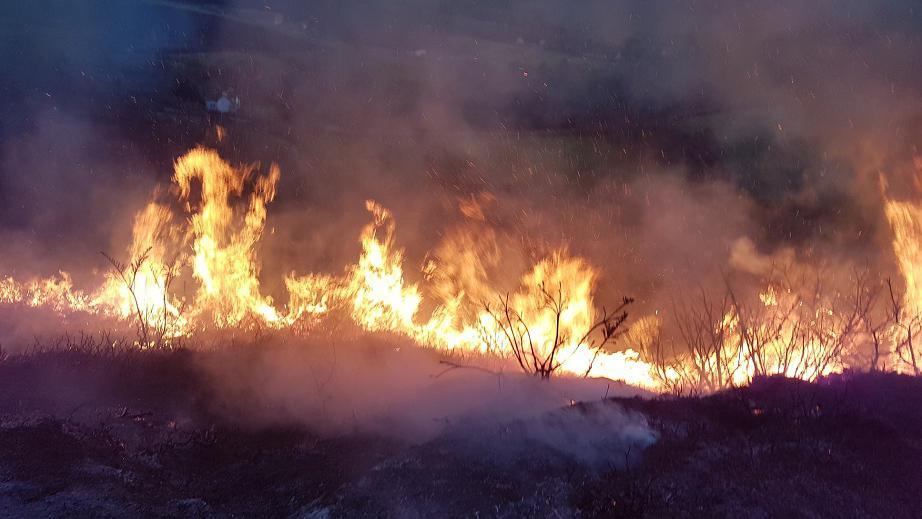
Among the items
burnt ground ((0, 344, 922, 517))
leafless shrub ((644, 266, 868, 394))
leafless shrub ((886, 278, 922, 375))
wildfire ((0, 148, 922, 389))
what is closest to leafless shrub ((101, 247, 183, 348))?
wildfire ((0, 148, 922, 389))

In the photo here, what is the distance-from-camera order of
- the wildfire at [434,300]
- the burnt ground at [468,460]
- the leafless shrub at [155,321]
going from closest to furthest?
the burnt ground at [468,460] < the leafless shrub at [155,321] < the wildfire at [434,300]

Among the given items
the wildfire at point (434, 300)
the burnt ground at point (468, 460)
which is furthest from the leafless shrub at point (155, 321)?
the burnt ground at point (468, 460)

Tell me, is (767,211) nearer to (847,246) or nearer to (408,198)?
(847,246)

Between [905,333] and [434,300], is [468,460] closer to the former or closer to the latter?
[905,333]

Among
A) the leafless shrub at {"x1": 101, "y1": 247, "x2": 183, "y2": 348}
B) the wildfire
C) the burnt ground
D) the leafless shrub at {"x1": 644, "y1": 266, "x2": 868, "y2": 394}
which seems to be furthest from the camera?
the wildfire

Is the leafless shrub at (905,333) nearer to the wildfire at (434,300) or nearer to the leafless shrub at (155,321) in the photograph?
the wildfire at (434,300)

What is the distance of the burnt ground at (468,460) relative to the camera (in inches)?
176

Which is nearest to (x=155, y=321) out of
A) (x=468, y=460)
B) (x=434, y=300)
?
(x=434, y=300)

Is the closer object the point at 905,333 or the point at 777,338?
the point at 777,338

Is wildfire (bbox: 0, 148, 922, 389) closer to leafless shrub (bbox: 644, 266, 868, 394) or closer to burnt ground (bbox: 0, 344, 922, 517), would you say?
leafless shrub (bbox: 644, 266, 868, 394)

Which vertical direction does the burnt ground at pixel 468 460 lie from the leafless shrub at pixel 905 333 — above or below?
below

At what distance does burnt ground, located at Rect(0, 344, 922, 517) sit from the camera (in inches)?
176

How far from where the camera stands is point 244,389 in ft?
24.2

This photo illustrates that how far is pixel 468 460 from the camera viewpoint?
16.8 feet
